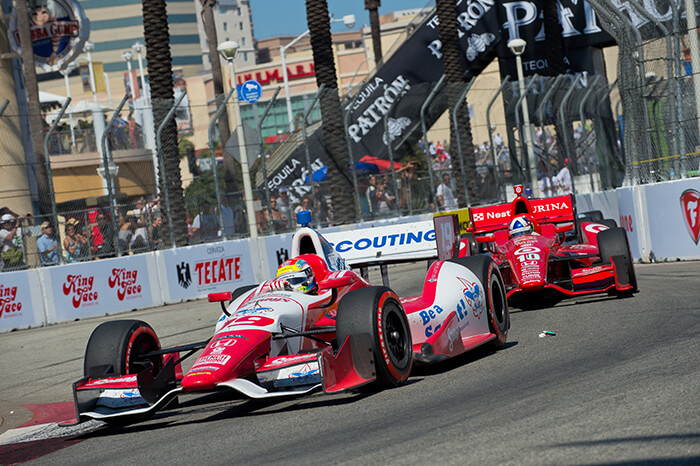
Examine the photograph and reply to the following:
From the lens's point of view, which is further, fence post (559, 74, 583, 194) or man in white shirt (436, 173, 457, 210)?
fence post (559, 74, 583, 194)

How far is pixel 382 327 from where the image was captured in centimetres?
739

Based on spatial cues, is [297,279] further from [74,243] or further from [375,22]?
[375,22]

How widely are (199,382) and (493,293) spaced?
3.58m

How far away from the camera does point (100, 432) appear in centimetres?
765

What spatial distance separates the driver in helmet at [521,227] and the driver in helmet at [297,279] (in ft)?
17.8

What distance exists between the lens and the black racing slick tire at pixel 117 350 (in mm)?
7699

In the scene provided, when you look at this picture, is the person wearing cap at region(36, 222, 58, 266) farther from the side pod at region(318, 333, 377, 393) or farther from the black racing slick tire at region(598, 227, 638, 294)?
the side pod at region(318, 333, 377, 393)

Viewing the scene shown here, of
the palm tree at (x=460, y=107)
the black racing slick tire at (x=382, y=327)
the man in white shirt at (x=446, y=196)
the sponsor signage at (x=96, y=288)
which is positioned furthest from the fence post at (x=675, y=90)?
the sponsor signage at (x=96, y=288)

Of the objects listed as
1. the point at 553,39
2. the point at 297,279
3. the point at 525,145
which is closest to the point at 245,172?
the point at 525,145

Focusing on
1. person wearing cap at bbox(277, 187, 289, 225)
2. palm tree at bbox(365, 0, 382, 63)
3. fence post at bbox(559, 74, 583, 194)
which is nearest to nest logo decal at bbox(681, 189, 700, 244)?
person wearing cap at bbox(277, 187, 289, 225)

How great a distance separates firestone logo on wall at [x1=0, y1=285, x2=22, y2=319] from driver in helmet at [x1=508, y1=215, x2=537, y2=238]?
10015mm

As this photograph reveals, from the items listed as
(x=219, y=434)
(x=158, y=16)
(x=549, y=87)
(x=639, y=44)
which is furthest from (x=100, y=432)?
(x=549, y=87)

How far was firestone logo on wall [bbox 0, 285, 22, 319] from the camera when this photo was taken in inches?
734

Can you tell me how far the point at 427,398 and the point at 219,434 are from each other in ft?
4.80
